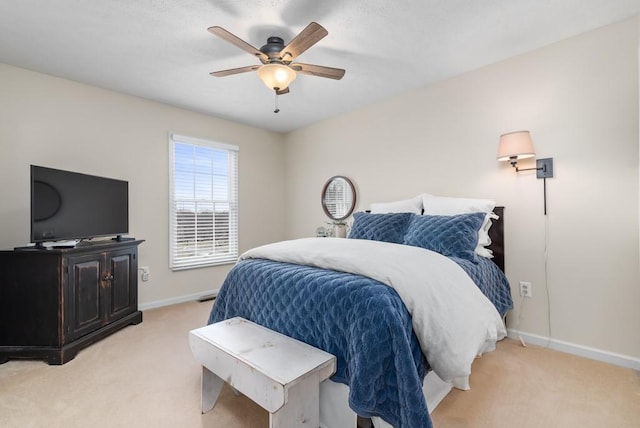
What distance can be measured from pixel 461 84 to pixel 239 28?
6.72ft

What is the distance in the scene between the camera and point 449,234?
227 cm

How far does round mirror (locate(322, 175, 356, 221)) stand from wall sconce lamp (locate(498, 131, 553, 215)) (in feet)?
5.81

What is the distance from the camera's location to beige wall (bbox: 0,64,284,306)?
2666 mm

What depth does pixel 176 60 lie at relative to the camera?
2.60 m

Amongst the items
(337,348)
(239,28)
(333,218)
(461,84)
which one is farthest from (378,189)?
(337,348)

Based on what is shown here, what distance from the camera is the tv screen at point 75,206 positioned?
7.47ft

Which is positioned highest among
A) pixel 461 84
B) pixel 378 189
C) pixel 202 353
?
pixel 461 84

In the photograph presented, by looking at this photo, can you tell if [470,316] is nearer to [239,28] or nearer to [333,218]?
[239,28]

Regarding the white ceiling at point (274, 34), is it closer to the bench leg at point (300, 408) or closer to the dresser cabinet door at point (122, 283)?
the dresser cabinet door at point (122, 283)

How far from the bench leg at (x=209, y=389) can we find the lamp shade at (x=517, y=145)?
258cm

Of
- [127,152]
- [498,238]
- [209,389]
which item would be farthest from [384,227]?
[127,152]

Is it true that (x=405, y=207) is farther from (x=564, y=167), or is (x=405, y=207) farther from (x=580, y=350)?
(x=580, y=350)

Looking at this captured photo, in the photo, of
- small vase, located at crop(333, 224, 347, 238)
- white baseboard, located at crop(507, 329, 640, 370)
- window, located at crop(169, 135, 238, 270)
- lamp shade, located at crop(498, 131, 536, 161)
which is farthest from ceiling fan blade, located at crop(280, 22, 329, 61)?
white baseboard, located at crop(507, 329, 640, 370)

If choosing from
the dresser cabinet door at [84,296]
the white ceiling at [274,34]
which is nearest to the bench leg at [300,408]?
the dresser cabinet door at [84,296]
